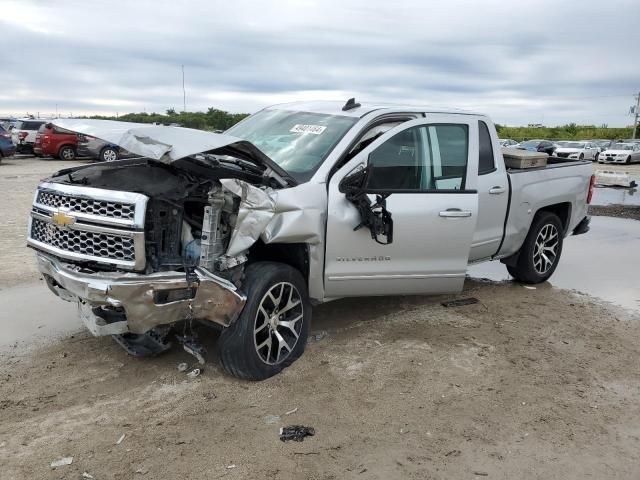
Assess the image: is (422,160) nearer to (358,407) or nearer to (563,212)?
(358,407)

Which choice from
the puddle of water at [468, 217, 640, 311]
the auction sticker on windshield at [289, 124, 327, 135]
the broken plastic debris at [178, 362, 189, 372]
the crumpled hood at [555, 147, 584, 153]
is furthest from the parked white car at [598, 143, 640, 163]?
the broken plastic debris at [178, 362, 189, 372]

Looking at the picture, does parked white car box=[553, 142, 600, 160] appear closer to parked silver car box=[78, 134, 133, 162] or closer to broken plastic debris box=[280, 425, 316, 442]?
parked silver car box=[78, 134, 133, 162]

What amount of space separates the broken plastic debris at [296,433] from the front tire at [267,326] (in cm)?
61

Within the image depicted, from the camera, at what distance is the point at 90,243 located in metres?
3.58

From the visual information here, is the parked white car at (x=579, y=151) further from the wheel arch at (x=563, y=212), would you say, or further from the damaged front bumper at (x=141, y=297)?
the damaged front bumper at (x=141, y=297)

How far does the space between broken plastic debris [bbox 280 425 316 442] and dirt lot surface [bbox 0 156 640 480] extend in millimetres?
52

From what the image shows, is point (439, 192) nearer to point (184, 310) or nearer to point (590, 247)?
point (184, 310)

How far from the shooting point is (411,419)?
3.68m

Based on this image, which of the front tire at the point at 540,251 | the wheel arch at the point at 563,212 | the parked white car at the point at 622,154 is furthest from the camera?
the parked white car at the point at 622,154

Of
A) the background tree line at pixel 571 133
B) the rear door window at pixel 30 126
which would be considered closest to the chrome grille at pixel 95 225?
the rear door window at pixel 30 126

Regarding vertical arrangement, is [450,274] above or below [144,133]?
below

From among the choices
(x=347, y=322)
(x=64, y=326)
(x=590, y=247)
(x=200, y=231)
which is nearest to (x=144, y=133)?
(x=200, y=231)

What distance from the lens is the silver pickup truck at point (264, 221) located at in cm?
354

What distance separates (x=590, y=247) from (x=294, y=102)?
18.8 feet
